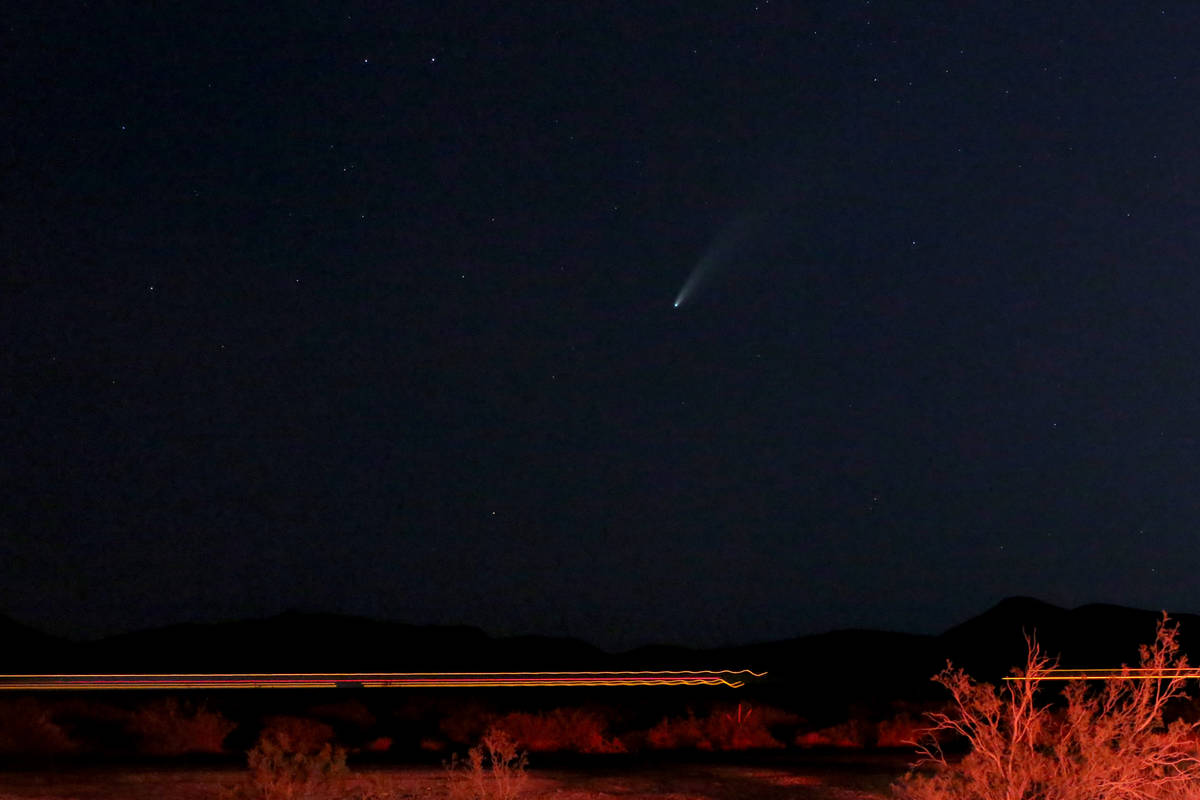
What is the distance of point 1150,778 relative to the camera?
554 inches

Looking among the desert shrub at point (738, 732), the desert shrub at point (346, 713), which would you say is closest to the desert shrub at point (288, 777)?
the desert shrub at point (738, 732)

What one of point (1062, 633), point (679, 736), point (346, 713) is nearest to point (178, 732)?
point (346, 713)

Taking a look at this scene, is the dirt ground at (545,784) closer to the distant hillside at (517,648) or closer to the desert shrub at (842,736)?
→ the desert shrub at (842,736)

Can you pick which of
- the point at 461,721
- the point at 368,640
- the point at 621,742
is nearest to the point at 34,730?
the point at 461,721

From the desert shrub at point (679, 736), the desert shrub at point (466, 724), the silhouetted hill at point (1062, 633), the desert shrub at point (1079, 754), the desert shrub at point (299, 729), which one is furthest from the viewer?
the silhouetted hill at point (1062, 633)

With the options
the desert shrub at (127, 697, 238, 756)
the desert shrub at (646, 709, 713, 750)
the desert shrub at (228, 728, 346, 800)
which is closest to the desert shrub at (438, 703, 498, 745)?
the desert shrub at (646, 709, 713, 750)

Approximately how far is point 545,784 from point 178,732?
934 centimetres

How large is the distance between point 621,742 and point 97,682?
1820 cm

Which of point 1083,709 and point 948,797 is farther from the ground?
point 1083,709

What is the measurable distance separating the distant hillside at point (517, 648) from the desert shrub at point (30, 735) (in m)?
37.0

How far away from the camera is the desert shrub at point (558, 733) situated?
24.2 m

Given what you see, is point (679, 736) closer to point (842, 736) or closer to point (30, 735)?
point (842, 736)

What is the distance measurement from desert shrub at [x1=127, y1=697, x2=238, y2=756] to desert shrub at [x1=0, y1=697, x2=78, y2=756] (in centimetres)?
122

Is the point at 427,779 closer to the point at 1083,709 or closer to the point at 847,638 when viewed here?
the point at 1083,709
